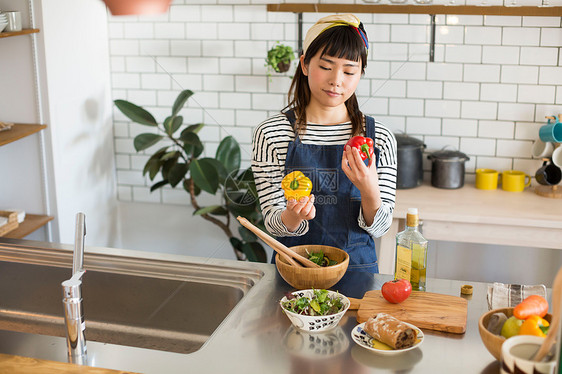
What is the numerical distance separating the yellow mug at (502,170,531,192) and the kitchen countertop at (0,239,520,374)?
1.25 metres

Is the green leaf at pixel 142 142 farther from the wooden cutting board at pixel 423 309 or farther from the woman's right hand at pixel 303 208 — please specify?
the wooden cutting board at pixel 423 309

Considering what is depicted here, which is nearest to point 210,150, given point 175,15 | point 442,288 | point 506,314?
point 175,15

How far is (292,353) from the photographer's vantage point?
1148mm

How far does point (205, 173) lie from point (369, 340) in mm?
1459

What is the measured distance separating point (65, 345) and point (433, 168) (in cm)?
182

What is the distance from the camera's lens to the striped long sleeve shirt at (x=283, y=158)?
164cm

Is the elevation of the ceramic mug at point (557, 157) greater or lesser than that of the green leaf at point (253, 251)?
greater

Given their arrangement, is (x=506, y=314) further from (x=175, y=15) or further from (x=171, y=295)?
(x=175, y=15)

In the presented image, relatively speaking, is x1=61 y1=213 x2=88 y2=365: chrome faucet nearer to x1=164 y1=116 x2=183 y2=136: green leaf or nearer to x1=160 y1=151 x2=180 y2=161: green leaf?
x1=164 y1=116 x2=183 y2=136: green leaf

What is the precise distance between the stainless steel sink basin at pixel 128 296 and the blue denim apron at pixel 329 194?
0.81 ft

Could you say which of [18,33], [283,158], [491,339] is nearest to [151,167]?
[18,33]

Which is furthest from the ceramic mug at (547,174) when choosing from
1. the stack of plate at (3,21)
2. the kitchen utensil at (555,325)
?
the stack of plate at (3,21)

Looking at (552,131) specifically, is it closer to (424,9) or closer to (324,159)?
(424,9)

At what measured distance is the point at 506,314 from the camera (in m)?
1.09
